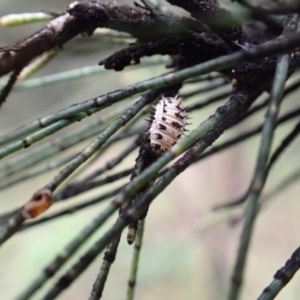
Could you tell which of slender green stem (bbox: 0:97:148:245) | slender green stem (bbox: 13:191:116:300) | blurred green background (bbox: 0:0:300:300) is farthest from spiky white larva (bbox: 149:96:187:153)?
blurred green background (bbox: 0:0:300:300)

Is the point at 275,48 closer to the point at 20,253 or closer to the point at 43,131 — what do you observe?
the point at 43,131

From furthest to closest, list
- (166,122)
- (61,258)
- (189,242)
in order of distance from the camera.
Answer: (189,242), (166,122), (61,258)

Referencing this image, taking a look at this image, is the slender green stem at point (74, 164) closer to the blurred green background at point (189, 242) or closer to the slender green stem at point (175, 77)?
the slender green stem at point (175, 77)

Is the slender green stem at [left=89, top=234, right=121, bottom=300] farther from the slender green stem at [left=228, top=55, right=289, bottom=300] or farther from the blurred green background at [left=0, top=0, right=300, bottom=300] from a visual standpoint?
the blurred green background at [left=0, top=0, right=300, bottom=300]

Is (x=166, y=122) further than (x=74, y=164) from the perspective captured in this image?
Yes

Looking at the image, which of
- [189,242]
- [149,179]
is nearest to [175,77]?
[149,179]

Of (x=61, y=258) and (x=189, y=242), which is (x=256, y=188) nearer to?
(x=61, y=258)
